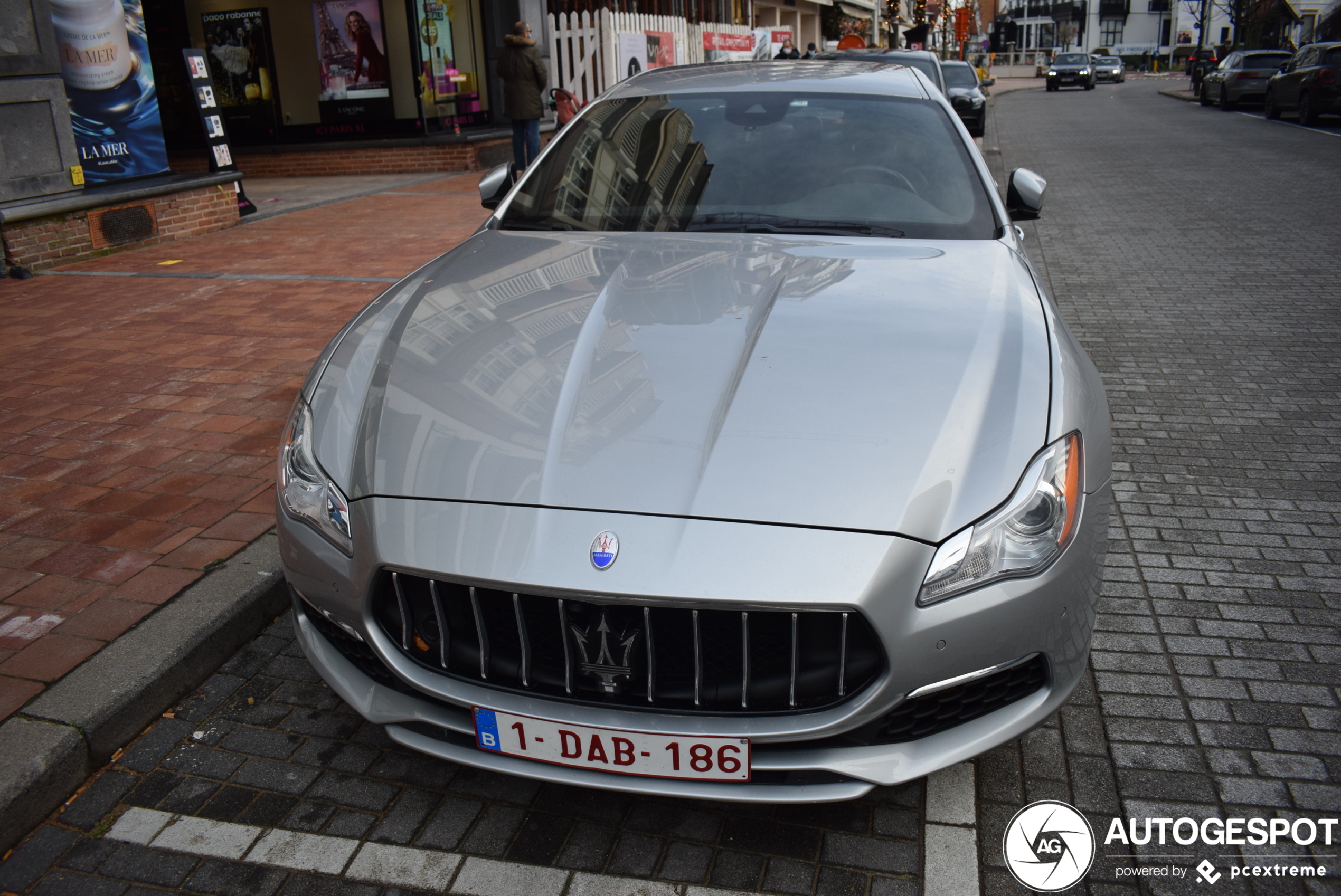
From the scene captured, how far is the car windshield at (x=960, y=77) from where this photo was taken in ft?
56.5

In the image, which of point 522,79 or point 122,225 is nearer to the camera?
point 122,225

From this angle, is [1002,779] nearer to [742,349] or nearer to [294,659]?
[742,349]

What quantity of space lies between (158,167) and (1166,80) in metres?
56.1

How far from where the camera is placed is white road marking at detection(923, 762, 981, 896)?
2.08 meters

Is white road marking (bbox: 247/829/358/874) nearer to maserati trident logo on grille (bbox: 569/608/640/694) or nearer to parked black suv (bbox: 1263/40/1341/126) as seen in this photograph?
maserati trident logo on grille (bbox: 569/608/640/694)

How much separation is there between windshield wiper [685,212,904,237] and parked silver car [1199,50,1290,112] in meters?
26.7

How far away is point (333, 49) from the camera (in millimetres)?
15102

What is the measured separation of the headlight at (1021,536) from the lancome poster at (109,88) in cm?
933

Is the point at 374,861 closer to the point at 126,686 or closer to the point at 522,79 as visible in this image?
the point at 126,686

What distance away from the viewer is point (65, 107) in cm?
835

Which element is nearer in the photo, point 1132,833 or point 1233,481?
point 1132,833

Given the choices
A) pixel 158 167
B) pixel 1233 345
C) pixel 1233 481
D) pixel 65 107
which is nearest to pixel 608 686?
pixel 1233 481

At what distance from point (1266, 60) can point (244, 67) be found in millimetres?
25002

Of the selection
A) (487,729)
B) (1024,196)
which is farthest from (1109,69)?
(487,729)
